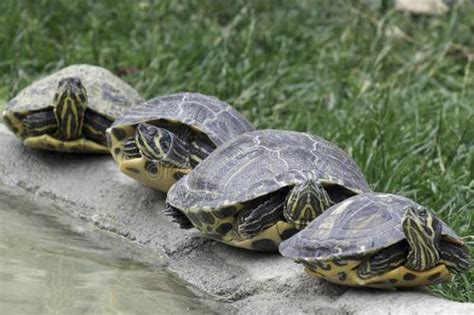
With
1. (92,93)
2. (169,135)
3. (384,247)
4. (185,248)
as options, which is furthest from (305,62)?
(384,247)

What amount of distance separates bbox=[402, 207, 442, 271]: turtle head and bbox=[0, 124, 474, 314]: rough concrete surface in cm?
13

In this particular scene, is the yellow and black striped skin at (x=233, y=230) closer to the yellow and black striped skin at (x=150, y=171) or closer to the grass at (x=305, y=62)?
the yellow and black striped skin at (x=150, y=171)

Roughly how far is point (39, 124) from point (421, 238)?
2892 mm

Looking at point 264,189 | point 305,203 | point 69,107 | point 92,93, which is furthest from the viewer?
point 92,93

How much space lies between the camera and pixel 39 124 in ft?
20.1

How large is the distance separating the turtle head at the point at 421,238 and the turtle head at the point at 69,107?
8.78 ft

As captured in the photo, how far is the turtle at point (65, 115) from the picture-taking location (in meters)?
6.09

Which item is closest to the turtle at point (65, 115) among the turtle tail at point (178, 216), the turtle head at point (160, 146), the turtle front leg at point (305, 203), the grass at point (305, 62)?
the turtle head at point (160, 146)

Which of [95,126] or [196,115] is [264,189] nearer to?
[196,115]

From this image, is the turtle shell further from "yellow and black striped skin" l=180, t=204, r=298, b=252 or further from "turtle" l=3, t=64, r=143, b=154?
"turtle" l=3, t=64, r=143, b=154

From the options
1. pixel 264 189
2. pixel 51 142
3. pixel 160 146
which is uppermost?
pixel 264 189

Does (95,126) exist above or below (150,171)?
below

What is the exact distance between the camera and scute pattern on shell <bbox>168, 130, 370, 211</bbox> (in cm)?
455

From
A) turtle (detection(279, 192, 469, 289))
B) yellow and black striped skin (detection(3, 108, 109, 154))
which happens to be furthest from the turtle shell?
yellow and black striped skin (detection(3, 108, 109, 154))
